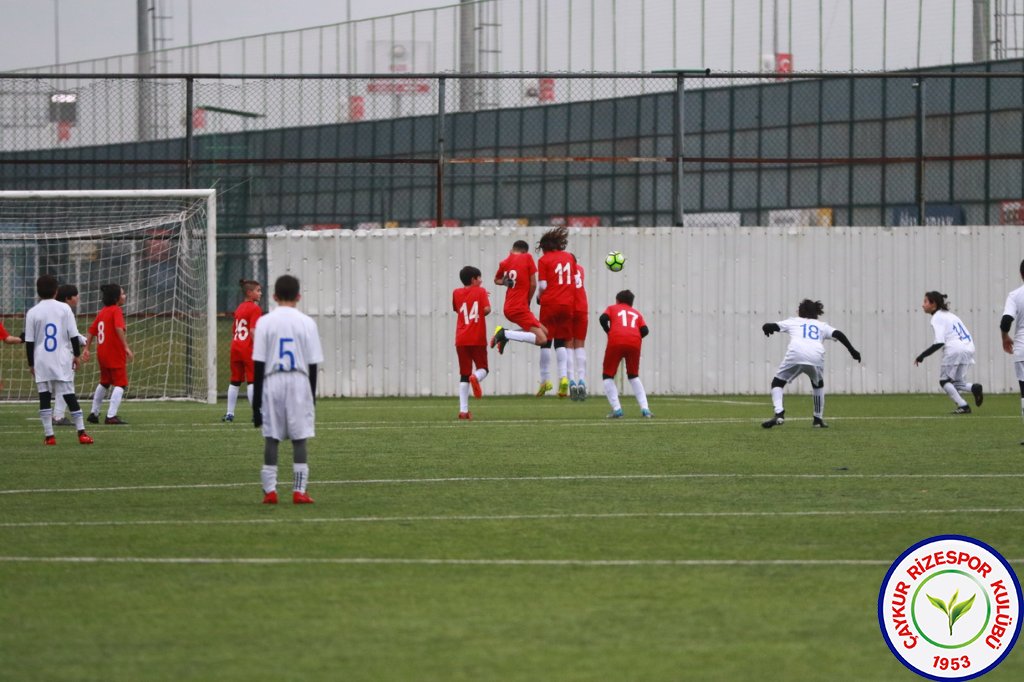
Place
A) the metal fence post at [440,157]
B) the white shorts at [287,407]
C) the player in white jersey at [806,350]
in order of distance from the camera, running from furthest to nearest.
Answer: the metal fence post at [440,157] < the player in white jersey at [806,350] < the white shorts at [287,407]

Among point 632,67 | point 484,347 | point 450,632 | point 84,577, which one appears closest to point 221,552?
point 84,577

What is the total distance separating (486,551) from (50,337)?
28.7 feet

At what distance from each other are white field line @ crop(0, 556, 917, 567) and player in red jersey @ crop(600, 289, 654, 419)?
33.4 ft

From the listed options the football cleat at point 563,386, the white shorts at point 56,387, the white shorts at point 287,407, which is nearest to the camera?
the white shorts at point 287,407

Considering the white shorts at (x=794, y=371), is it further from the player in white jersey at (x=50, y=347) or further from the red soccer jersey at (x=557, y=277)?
the player in white jersey at (x=50, y=347)

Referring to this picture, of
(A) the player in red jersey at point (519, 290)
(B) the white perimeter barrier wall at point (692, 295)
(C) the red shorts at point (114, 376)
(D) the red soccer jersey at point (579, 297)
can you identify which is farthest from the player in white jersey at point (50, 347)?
(B) the white perimeter barrier wall at point (692, 295)

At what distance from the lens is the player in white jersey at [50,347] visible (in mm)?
15758

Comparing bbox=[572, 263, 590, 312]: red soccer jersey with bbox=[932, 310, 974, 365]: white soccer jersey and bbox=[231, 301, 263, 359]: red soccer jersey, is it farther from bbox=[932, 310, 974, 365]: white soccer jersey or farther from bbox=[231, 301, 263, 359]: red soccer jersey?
bbox=[932, 310, 974, 365]: white soccer jersey

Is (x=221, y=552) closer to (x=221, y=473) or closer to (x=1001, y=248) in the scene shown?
(x=221, y=473)

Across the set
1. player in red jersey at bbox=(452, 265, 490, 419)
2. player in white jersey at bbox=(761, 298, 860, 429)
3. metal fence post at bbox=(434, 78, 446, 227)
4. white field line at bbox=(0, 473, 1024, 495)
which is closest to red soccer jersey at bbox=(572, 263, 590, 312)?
player in red jersey at bbox=(452, 265, 490, 419)

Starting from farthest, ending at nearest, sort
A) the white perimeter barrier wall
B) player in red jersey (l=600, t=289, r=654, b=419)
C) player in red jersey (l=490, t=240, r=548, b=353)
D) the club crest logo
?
the white perimeter barrier wall < player in red jersey (l=490, t=240, r=548, b=353) < player in red jersey (l=600, t=289, r=654, b=419) < the club crest logo

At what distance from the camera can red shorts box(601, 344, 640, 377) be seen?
18.4 metres

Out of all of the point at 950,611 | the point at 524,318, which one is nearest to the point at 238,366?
the point at 524,318

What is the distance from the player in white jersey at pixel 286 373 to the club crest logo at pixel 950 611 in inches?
181
